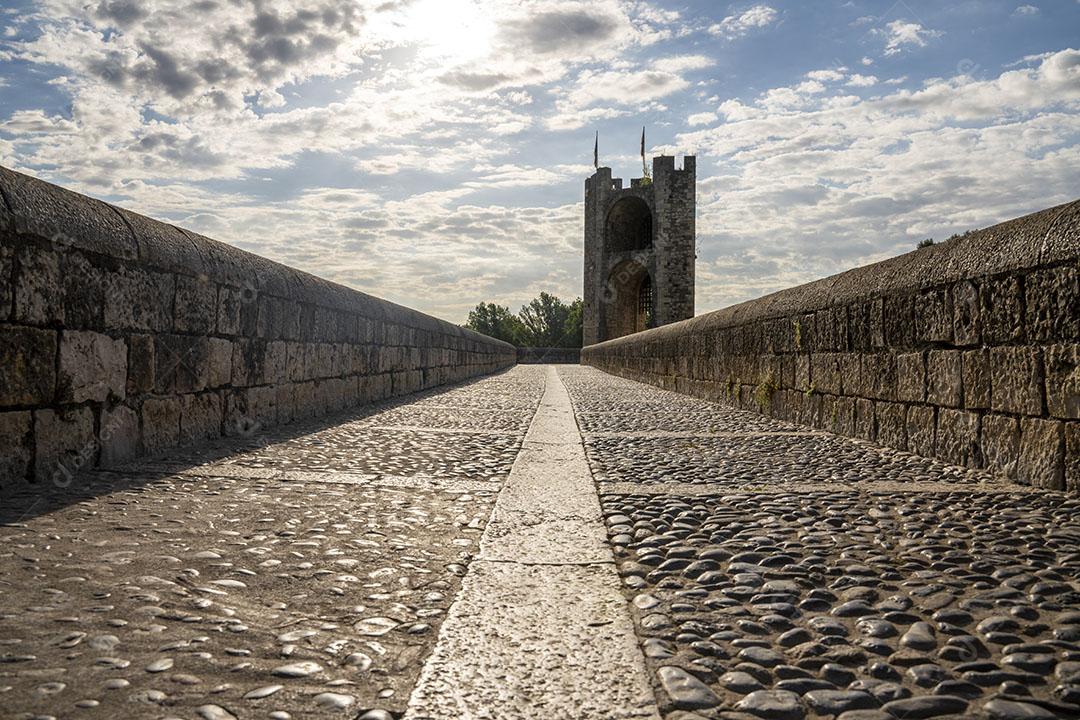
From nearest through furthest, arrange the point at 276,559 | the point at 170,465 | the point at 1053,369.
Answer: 1. the point at 276,559
2. the point at 1053,369
3. the point at 170,465

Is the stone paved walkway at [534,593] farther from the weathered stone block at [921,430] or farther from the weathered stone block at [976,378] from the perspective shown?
the weathered stone block at [921,430]

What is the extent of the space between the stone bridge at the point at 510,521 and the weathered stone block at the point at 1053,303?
0.05 feet

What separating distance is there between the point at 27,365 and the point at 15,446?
33cm

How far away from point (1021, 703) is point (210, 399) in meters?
4.26

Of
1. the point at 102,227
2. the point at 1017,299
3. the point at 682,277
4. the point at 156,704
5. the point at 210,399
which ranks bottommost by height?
the point at 156,704

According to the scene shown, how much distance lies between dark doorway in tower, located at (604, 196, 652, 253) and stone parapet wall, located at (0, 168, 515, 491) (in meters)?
36.3

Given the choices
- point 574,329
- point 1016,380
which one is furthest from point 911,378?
point 574,329

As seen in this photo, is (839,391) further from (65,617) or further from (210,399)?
(65,617)

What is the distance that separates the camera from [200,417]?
4273 mm

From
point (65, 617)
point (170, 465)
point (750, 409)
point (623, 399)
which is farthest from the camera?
point (623, 399)

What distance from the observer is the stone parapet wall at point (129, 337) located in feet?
9.55

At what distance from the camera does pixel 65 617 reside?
1600 millimetres

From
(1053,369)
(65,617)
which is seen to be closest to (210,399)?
(65,617)

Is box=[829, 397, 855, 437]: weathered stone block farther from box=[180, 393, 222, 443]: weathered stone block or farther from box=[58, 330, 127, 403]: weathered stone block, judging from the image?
box=[58, 330, 127, 403]: weathered stone block
